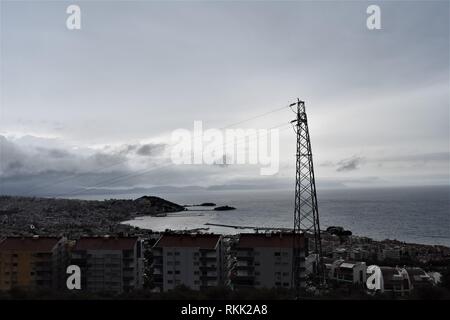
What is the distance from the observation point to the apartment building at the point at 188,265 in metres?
11.6

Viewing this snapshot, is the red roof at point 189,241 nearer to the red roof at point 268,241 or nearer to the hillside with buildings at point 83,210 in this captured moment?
the red roof at point 268,241

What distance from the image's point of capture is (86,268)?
11562mm

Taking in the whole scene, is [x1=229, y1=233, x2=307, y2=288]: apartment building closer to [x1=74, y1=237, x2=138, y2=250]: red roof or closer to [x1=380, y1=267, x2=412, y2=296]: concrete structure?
[x1=380, y1=267, x2=412, y2=296]: concrete structure

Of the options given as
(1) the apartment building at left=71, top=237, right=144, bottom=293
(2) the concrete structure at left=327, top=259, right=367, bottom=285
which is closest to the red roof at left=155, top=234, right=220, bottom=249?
(1) the apartment building at left=71, top=237, right=144, bottom=293

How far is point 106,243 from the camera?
1190cm

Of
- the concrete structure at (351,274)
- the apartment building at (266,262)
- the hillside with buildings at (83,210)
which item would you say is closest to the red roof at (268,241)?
the apartment building at (266,262)

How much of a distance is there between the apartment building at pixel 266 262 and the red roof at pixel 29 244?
540 centimetres

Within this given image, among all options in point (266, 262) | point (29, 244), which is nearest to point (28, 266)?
point (29, 244)

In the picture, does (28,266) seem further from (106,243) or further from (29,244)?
(106,243)

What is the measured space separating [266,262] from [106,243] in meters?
4.61
